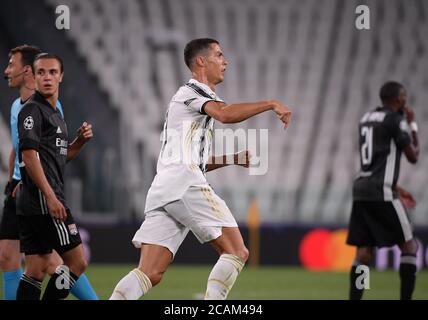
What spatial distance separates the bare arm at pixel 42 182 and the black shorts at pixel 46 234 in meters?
0.18

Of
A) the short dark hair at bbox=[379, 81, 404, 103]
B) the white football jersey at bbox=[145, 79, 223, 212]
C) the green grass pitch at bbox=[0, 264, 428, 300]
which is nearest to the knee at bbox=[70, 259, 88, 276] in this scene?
the white football jersey at bbox=[145, 79, 223, 212]

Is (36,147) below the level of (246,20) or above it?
below

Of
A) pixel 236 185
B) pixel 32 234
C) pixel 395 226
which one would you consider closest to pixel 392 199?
pixel 395 226

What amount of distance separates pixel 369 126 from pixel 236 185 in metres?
14.0

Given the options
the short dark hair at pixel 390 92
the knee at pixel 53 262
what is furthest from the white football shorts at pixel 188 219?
the short dark hair at pixel 390 92

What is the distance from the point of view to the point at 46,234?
5.89m

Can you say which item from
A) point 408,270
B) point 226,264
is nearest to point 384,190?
point 408,270

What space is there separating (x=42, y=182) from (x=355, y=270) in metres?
3.11

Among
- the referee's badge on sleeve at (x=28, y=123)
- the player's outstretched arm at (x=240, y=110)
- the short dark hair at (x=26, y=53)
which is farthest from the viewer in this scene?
the short dark hair at (x=26, y=53)

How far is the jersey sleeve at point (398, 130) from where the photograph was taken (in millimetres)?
7660

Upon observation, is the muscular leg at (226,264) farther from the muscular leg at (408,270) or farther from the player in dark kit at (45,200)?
the muscular leg at (408,270)

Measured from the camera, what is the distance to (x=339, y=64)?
2403cm

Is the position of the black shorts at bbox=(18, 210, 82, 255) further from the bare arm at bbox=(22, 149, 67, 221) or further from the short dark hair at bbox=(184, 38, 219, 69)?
the short dark hair at bbox=(184, 38, 219, 69)

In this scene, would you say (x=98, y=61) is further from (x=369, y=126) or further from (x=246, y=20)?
(x=369, y=126)
